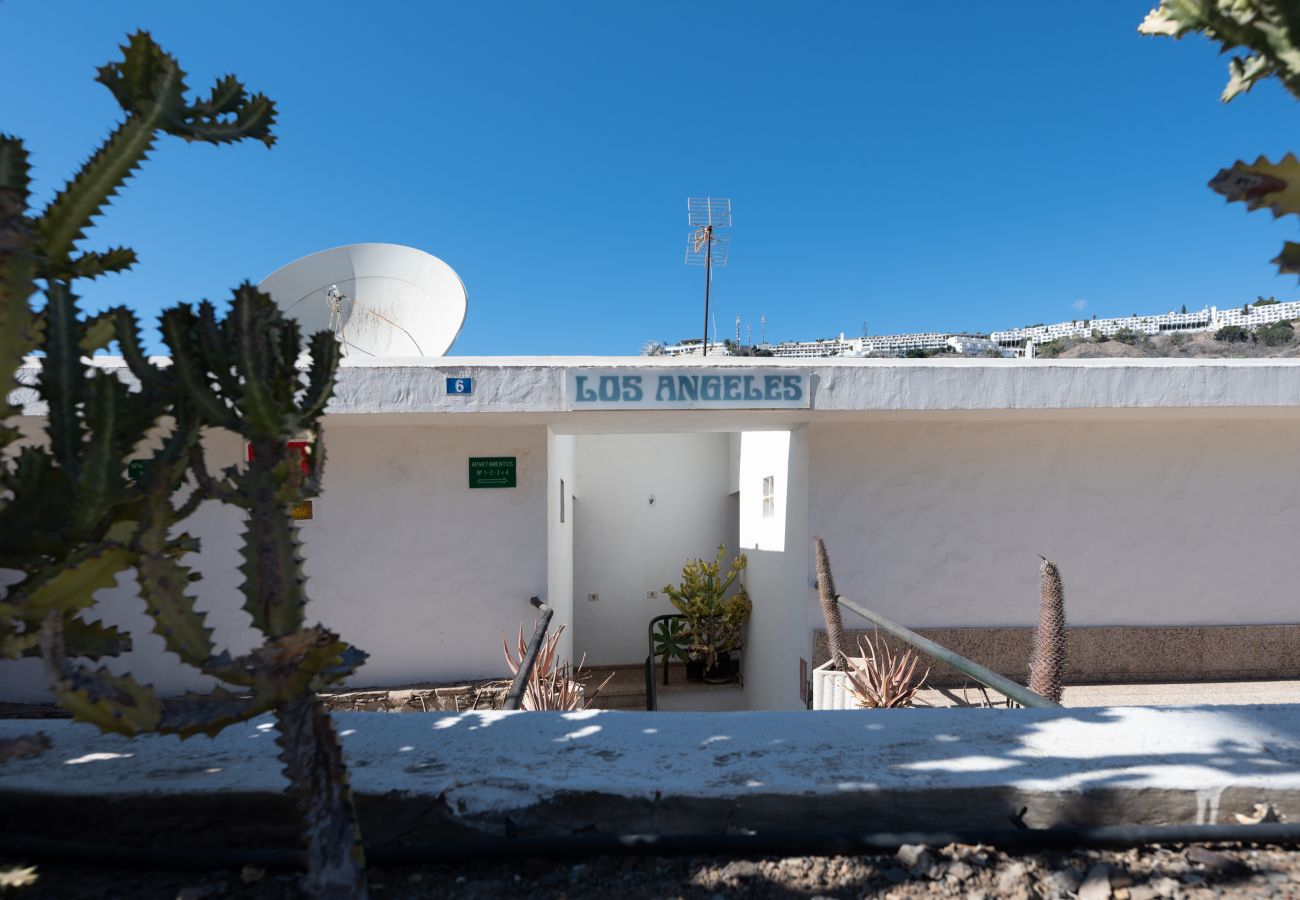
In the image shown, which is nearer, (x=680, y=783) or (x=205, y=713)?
(x=205, y=713)

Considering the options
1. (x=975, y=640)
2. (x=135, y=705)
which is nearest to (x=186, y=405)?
(x=135, y=705)

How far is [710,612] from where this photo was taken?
10.3 metres

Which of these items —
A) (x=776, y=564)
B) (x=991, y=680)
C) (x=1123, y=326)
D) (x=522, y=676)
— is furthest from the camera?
(x=1123, y=326)

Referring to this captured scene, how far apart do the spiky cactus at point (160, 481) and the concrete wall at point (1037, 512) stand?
19.4ft

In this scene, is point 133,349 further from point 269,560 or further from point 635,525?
point 635,525

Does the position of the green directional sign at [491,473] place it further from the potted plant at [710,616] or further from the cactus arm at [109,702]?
the cactus arm at [109,702]

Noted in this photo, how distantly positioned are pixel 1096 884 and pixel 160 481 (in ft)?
6.70

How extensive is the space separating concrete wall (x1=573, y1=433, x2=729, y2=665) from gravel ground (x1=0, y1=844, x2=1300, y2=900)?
10551 mm

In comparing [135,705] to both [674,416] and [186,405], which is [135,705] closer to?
[186,405]

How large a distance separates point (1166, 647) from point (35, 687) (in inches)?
388

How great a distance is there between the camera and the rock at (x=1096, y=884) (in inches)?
60.9

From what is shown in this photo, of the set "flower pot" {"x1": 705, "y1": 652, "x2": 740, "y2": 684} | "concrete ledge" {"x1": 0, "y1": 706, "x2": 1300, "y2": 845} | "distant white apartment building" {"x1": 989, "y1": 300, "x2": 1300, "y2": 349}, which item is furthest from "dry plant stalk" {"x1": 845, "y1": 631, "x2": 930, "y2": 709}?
"distant white apartment building" {"x1": 989, "y1": 300, "x2": 1300, "y2": 349}

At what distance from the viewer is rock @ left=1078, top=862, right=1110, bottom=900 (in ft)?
5.07

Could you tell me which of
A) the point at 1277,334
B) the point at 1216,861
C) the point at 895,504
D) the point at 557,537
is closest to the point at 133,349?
the point at 1216,861
